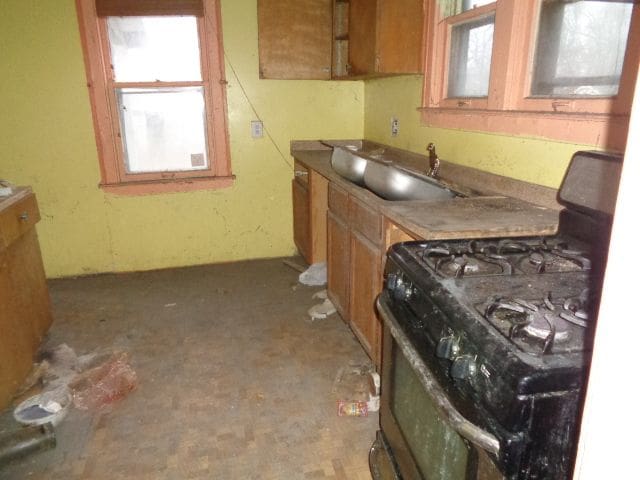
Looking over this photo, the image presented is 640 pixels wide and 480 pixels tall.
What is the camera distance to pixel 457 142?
94.0 inches

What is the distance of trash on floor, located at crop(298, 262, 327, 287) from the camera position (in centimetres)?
326

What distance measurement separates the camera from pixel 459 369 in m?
0.82

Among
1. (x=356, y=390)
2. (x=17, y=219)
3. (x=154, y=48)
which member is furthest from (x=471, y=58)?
(x=17, y=219)

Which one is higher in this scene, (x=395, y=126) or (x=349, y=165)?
(x=395, y=126)

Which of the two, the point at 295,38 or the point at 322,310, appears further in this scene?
the point at 295,38

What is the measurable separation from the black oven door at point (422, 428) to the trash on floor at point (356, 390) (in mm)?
574

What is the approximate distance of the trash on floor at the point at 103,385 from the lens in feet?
6.78

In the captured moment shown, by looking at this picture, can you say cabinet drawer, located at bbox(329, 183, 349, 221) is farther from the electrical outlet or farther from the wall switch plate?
the wall switch plate

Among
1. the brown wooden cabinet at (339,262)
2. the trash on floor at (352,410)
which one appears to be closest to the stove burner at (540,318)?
the trash on floor at (352,410)

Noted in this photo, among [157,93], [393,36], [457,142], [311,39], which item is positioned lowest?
[457,142]

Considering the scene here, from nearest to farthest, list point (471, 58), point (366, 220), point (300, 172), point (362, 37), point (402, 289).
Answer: point (402, 289) → point (366, 220) → point (471, 58) → point (362, 37) → point (300, 172)

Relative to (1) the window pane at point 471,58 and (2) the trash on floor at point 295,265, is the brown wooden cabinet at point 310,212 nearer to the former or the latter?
(2) the trash on floor at point 295,265

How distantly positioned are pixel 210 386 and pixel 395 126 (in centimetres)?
207

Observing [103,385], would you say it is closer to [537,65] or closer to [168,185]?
[168,185]
